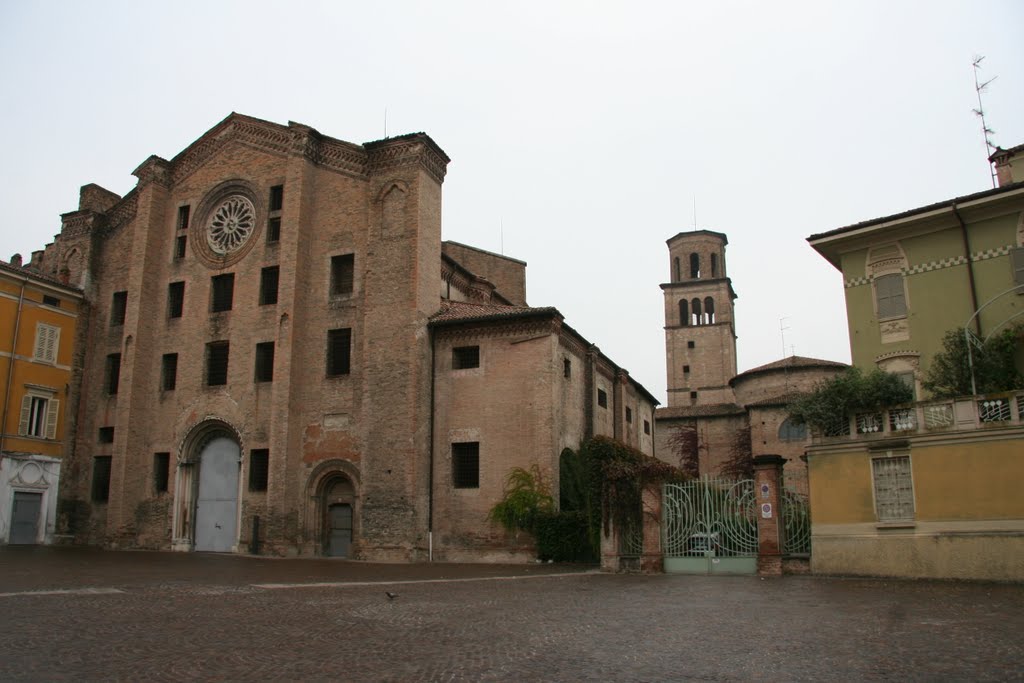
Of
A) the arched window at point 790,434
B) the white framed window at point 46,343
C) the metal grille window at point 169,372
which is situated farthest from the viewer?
the arched window at point 790,434

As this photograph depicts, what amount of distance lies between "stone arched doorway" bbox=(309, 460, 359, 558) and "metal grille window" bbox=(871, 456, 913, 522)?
15.9 metres

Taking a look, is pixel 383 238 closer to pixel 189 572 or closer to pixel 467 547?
pixel 467 547

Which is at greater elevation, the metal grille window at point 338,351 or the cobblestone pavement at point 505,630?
the metal grille window at point 338,351

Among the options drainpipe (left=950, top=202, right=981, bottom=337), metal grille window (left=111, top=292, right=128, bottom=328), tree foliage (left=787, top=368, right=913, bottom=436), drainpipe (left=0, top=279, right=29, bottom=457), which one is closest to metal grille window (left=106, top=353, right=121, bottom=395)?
metal grille window (left=111, top=292, right=128, bottom=328)

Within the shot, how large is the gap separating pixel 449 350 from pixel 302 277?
619 cm

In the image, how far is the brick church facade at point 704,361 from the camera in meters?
48.2

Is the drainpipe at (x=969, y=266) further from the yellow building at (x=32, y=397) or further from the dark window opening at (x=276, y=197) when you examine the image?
the yellow building at (x=32, y=397)

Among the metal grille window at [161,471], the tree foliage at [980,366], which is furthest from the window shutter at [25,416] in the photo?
the tree foliage at [980,366]

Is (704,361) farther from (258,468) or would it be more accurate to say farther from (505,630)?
(505,630)

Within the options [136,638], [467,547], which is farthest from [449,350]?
[136,638]

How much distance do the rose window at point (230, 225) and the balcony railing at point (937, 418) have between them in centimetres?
2205

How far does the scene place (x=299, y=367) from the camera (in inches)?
1095

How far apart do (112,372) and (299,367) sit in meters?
9.27

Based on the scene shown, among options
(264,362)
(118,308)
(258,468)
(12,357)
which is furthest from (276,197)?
(12,357)
